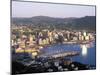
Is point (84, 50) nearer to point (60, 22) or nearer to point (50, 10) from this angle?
point (60, 22)

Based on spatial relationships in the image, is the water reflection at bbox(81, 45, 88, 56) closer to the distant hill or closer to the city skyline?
the distant hill

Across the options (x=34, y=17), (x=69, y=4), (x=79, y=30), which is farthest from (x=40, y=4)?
(x=79, y=30)

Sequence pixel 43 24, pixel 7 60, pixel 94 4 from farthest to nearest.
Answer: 1. pixel 94 4
2. pixel 43 24
3. pixel 7 60

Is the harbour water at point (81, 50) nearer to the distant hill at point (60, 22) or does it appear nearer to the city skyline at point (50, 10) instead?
the distant hill at point (60, 22)

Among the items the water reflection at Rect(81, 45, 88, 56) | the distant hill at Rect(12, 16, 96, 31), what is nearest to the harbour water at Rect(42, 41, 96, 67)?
the water reflection at Rect(81, 45, 88, 56)

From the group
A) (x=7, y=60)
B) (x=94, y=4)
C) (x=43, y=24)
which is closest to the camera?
(x=7, y=60)

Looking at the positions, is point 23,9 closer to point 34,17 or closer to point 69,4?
point 34,17
